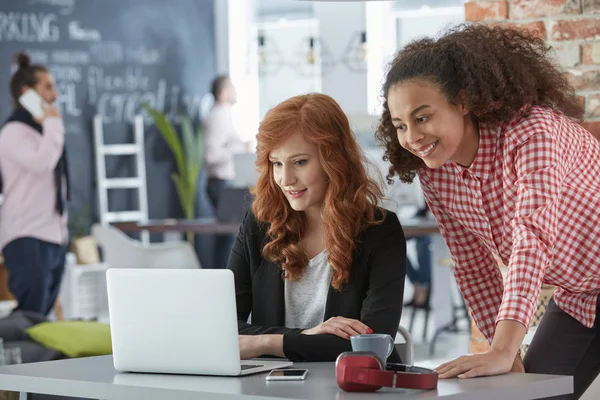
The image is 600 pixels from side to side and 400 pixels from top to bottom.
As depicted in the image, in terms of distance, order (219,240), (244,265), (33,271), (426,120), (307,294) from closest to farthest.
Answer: (426,120) < (307,294) < (244,265) < (33,271) < (219,240)

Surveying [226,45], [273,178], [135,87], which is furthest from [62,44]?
[273,178]

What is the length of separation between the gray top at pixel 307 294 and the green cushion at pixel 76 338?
6.06 feet

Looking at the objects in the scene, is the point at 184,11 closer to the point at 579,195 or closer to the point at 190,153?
the point at 190,153

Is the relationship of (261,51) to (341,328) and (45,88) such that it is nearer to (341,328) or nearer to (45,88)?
(45,88)

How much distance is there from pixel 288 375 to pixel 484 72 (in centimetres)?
87

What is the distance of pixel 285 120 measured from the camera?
8.88 feet

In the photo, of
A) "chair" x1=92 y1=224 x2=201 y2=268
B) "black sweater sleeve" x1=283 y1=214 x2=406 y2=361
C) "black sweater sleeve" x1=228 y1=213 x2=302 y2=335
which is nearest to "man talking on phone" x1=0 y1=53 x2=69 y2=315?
"chair" x1=92 y1=224 x2=201 y2=268

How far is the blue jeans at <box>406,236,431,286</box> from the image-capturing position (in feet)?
26.2

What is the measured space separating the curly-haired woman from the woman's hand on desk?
14 millimetres

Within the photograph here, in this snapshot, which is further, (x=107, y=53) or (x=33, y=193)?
(x=107, y=53)

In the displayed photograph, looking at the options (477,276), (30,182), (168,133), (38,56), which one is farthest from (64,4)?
(477,276)

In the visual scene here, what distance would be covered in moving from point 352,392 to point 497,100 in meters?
0.85

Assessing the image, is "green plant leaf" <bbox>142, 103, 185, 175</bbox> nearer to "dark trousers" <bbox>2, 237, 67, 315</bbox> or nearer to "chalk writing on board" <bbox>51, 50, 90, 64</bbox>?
"chalk writing on board" <bbox>51, 50, 90, 64</bbox>

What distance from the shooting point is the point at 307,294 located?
8.84 feet
